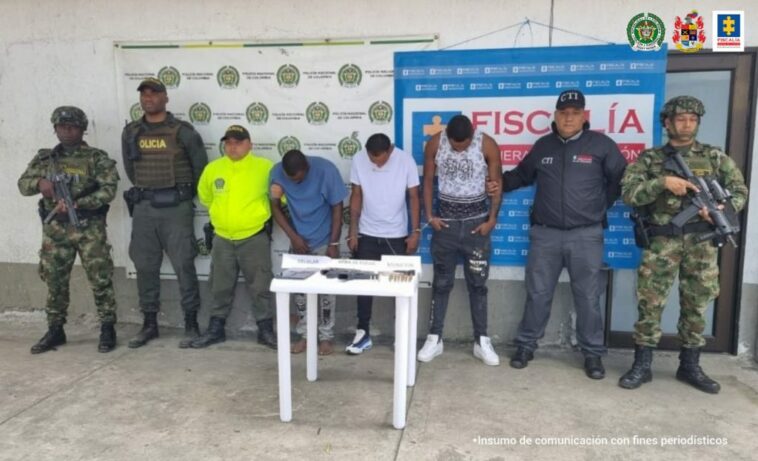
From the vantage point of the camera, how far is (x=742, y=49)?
4.06 metres

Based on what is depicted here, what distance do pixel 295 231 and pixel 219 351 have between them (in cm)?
116

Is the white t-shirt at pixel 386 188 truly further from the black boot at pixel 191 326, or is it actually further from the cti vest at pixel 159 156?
the black boot at pixel 191 326

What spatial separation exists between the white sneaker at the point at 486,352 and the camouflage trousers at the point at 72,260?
2.92m

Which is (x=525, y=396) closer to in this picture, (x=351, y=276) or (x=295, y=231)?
(x=351, y=276)

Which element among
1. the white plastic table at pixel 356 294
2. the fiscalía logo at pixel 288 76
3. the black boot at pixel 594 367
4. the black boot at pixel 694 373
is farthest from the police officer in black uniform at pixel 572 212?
the fiscalía logo at pixel 288 76

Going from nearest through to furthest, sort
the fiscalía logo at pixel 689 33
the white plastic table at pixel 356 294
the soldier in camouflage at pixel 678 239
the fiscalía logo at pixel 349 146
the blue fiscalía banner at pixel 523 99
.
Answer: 1. the white plastic table at pixel 356 294
2. the soldier in camouflage at pixel 678 239
3. the fiscalía logo at pixel 689 33
4. the blue fiscalía banner at pixel 523 99
5. the fiscalía logo at pixel 349 146

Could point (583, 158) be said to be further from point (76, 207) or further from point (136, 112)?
point (76, 207)

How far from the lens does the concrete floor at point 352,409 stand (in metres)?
3.09

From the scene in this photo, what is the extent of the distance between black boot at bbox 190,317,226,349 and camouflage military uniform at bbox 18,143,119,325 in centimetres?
73

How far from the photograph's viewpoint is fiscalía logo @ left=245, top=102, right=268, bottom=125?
471cm

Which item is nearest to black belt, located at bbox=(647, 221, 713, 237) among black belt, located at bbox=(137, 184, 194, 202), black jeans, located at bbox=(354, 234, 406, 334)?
black jeans, located at bbox=(354, 234, 406, 334)

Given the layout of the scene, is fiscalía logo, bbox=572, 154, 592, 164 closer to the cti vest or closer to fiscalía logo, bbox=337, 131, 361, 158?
fiscalía logo, bbox=337, 131, 361, 158

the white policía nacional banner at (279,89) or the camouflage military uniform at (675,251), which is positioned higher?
the white policía nacional banner at (279,89)

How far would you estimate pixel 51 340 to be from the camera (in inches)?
183
